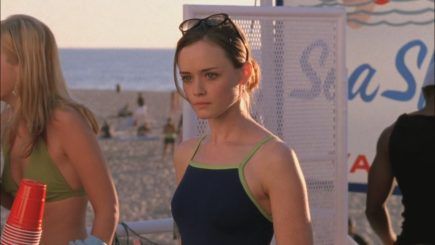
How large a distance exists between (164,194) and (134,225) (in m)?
11.2

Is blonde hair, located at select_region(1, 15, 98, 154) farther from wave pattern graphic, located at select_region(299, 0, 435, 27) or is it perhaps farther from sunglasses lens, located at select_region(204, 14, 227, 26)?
wave pattern graphic, located at select_region(299, 0, 435, 27)

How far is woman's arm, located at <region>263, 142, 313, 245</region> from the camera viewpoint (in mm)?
2189

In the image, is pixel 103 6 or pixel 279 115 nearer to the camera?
pixel 279 115

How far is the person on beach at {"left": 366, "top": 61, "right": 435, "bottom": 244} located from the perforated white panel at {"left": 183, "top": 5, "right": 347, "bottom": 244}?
1.07ft

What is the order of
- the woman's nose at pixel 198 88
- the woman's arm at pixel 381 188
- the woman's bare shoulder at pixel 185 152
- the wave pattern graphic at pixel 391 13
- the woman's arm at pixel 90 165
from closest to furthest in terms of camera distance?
the woman's nose at pixel 198 88 < the woman's bare shoulder at pixel 185 152 < the woman's arm at pixel 90 165 < the woman's arm at pixel 381 188 < the wave pattern graphic at pixel 391 13

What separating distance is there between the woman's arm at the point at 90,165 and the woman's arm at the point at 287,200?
669mm

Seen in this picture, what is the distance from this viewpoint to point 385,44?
610cm

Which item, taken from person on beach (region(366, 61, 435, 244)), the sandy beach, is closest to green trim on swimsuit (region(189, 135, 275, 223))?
person on beach (region(366, 61, 435, 244))

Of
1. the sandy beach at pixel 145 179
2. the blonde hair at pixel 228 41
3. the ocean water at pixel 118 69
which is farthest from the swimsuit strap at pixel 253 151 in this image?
the ocean water at pixel 118 69

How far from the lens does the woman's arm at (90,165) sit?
273 cm

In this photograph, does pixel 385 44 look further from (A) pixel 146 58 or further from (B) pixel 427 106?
(A) pixel 146 58

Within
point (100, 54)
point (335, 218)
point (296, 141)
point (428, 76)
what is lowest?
point (100, 54)

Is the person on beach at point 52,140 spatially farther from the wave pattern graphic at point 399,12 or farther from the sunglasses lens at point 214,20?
the wave pattern graphic at point 399,12


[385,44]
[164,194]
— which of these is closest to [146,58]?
[164,194]
